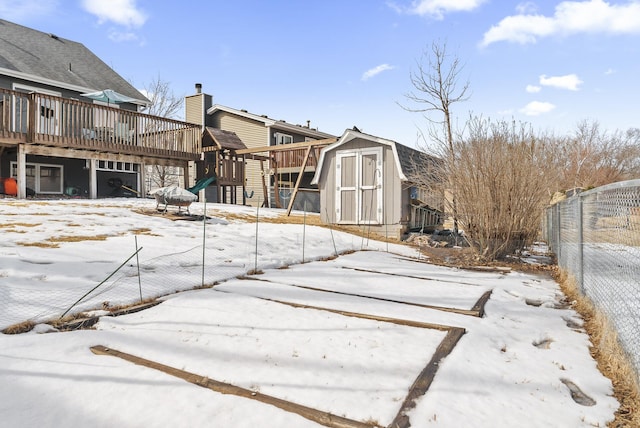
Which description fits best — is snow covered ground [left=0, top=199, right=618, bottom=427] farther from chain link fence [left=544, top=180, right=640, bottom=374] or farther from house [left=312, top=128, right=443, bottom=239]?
house [left=312, top=128, right=443, bottom=239]

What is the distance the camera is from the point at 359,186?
34.6 feet

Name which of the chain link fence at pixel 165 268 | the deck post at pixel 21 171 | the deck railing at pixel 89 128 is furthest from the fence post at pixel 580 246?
the deck post at pixel 21 171

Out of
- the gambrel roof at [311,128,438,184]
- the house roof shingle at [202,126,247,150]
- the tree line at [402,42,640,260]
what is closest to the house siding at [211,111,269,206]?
the house roof shingle at [202,126,247,150]

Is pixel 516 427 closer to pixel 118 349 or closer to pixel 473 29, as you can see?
pixel 118 349

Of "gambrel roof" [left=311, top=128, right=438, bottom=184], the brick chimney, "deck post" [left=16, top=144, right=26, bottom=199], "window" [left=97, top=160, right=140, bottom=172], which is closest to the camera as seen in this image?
"gambrel roof" [left=311, top=128, right=438, bottom=184]

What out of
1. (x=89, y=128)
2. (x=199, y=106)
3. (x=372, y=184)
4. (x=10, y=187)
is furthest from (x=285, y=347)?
(x=199, y=106)

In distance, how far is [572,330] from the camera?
3.15 m

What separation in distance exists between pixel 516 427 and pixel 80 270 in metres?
4.48

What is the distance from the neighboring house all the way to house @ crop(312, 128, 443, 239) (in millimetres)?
7651

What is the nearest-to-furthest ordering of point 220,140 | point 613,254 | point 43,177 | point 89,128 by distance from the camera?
point 613,254
point 89,128
point 43,177
point 220,140

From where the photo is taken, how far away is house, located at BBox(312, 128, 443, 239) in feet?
32.9

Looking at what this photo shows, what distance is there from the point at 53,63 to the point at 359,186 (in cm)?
1300

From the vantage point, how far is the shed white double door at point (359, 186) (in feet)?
33.8

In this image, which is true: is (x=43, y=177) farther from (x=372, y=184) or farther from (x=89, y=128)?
(x=372, y=184)
